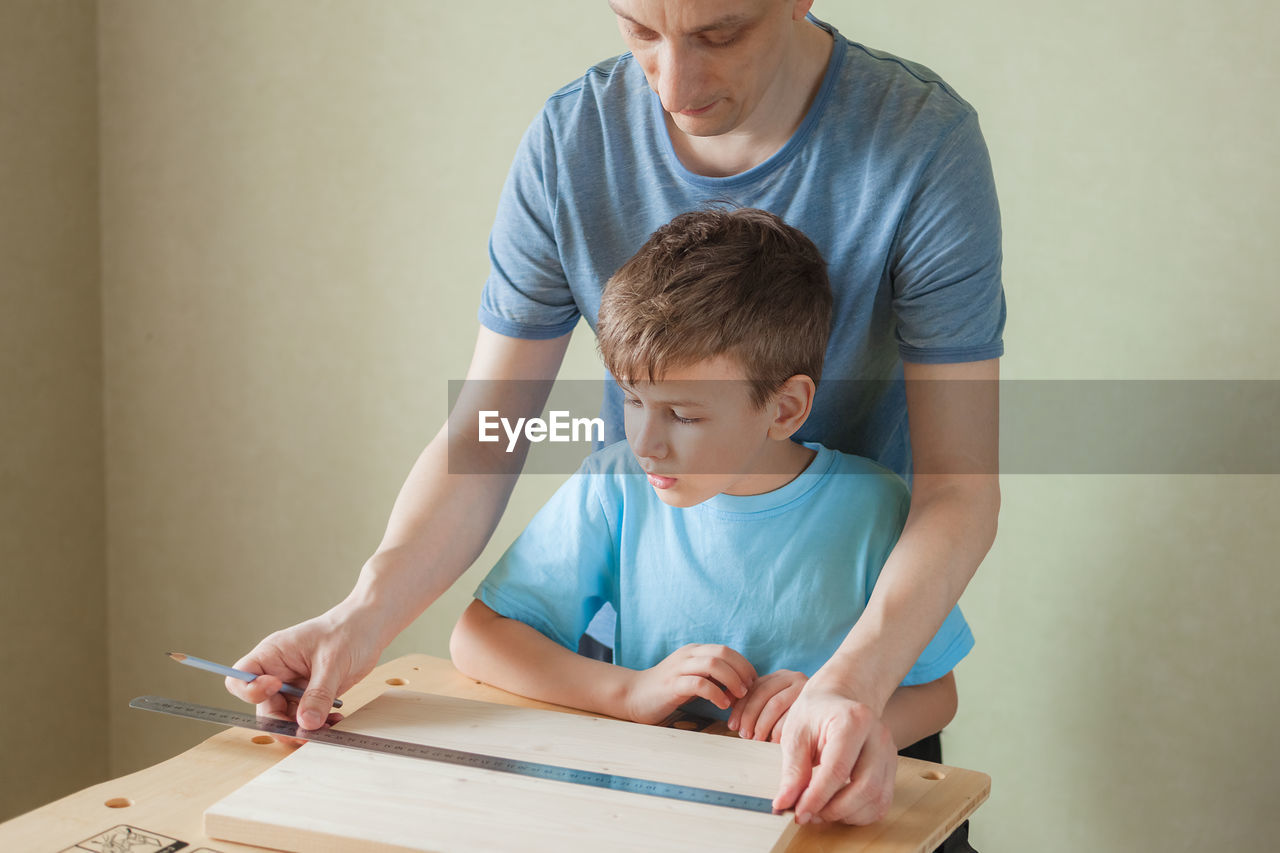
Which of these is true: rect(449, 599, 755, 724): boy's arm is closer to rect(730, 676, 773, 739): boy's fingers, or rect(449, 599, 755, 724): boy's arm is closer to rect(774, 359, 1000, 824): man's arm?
rect(730, 676, 773, 739): boy's fingers

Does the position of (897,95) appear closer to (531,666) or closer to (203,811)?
(531,666)

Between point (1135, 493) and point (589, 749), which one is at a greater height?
point (1135, 493)

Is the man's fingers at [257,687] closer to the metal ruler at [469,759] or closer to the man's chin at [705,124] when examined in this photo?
the metal ruler at [469,759]

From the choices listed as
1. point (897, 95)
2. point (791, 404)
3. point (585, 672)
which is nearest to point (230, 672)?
point (585, 672)

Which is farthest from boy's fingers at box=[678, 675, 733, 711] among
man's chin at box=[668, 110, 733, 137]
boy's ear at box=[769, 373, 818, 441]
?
man's chin at box=[668, 110, 733, 137]

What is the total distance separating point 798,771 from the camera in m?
0.83

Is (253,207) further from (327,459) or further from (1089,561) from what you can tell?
(1089,561)

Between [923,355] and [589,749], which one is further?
[923,355]

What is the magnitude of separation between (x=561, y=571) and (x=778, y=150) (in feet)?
1.54

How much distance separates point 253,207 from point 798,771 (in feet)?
5.33

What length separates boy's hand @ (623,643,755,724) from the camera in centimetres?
101

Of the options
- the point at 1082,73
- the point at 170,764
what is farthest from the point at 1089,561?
the point at 170,764

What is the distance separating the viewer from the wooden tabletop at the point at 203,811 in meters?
0.83

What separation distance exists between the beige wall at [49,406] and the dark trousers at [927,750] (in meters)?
1.31
